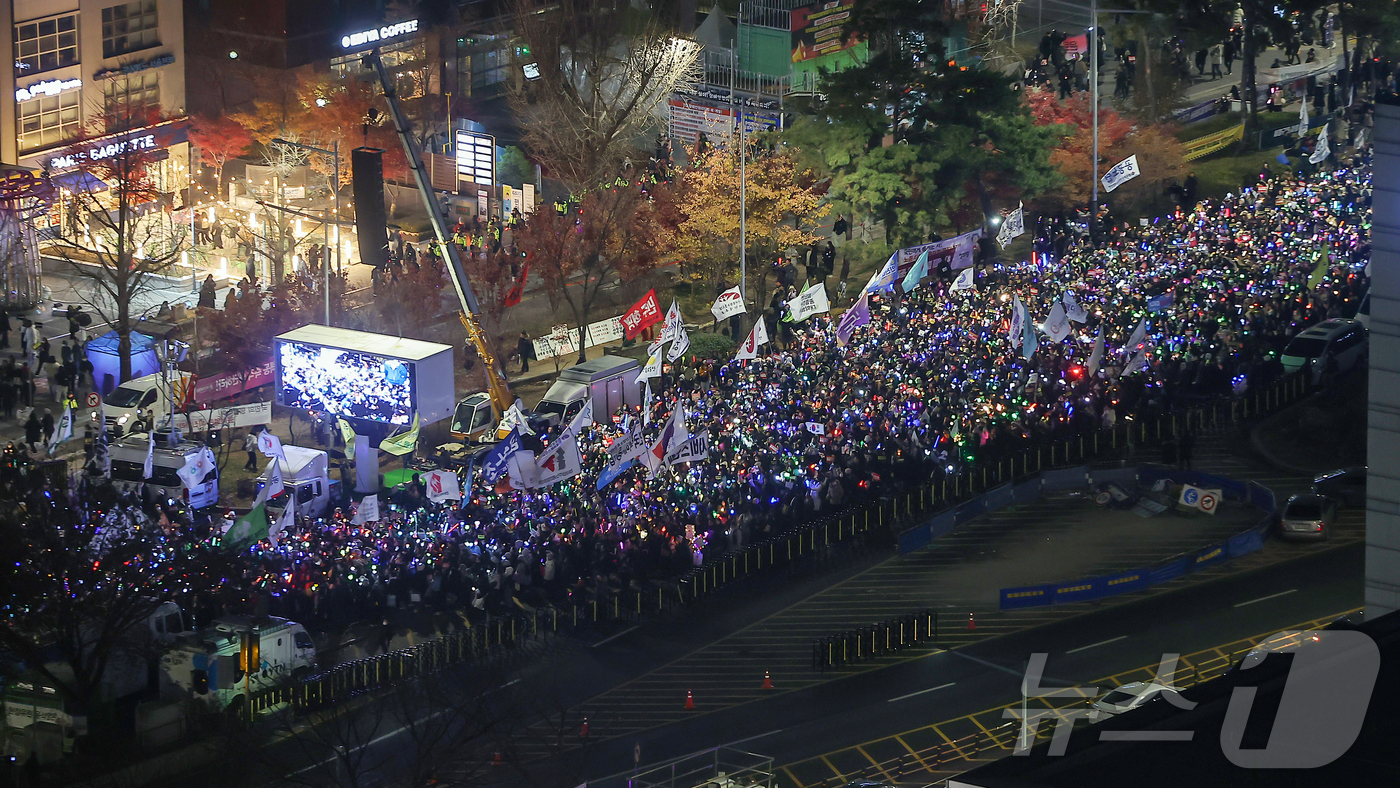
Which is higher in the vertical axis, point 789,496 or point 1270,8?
point 1270,8

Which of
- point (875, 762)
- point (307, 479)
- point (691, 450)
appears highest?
point (691, 450)

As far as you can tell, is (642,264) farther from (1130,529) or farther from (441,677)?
(441,677)

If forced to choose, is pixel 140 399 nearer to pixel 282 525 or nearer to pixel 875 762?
pixel 282 525

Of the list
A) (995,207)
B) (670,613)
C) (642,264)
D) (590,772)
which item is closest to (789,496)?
(670,613)

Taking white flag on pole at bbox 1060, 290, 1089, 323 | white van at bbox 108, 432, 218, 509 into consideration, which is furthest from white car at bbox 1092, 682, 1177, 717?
white van at bbox 108, 432, 218, 509

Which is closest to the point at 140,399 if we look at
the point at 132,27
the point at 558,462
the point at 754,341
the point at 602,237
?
the point at 602,237

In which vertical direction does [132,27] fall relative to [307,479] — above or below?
above

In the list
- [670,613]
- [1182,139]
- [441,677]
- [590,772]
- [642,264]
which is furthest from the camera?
[1182,139]
